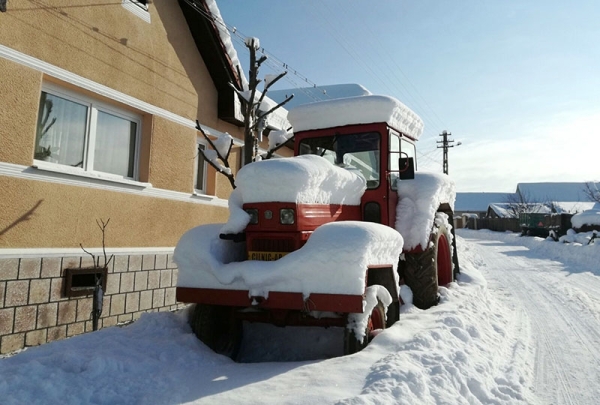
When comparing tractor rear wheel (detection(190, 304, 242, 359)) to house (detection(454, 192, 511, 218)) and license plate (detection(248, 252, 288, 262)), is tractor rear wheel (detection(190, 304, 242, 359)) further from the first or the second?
house (detection(454, 192, 511, 218))

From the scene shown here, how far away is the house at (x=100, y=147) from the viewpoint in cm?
480

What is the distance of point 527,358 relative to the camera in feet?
14.5

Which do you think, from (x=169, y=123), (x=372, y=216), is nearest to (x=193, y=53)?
(x=169, y=123)

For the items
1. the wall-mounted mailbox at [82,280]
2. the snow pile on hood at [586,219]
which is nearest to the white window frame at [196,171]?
the wall-mounted mailbox at [82,280]

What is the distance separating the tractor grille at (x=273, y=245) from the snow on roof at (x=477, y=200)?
3013 inches

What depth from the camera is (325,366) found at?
327cm

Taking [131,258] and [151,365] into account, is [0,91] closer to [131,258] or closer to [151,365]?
[131,258]

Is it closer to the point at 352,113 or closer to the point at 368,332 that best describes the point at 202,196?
the point at 352,113

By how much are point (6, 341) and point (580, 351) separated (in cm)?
637

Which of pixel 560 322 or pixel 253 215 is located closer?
pixel 253 215

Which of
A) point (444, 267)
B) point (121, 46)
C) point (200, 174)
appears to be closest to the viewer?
point (121, 46)

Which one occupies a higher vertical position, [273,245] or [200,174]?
[200,174]

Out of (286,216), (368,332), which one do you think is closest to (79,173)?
(286,216)

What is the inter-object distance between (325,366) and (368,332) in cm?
74
